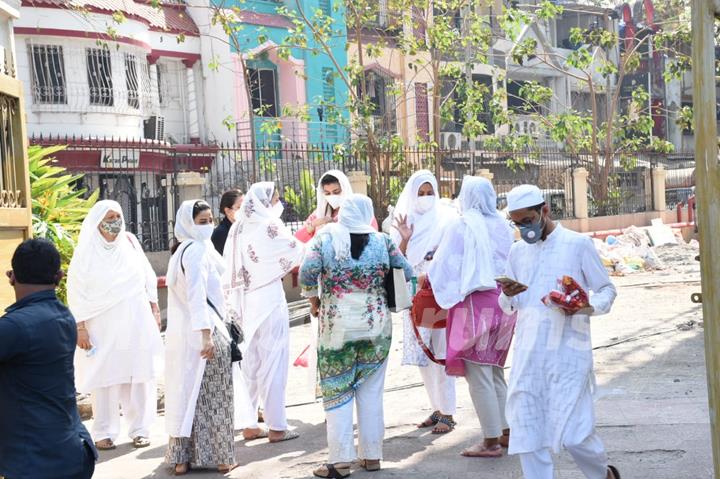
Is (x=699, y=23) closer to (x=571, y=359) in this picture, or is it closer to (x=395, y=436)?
(x=571, y=359)

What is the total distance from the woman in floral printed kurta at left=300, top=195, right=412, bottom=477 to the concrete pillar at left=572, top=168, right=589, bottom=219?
17921 mm

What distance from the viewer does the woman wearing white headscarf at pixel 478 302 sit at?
6.82 m

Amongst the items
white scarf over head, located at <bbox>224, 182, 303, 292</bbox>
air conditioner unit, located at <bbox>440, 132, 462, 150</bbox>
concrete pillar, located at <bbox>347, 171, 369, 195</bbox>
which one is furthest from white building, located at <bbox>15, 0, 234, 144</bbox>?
white scarf over head, located at <bbox>224, 182, 303, 292</bbox>

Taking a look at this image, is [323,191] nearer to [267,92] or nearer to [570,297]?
[570,297]

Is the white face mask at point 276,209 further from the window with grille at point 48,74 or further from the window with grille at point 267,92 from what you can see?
the window with grille at point 267,92

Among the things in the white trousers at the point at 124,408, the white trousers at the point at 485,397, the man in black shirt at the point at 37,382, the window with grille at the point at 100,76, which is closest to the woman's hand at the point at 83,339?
the white trousers at the point at 124,408

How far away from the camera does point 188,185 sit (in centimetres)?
1471

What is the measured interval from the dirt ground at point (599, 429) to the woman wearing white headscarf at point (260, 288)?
0.51 meters

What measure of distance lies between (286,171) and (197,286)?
34.0 ft

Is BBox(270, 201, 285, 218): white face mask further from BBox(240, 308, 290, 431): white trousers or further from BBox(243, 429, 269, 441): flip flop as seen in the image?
BBox(243, 429, 269, 441): flip flop

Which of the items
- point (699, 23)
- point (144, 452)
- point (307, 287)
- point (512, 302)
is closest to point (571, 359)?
point (512, 302)

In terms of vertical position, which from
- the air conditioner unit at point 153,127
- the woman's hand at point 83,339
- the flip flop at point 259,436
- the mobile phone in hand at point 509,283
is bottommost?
the flip flop at point 259,436

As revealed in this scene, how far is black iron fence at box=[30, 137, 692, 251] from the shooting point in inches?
564

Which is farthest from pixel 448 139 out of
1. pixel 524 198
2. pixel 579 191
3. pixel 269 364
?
pixel 524 198
